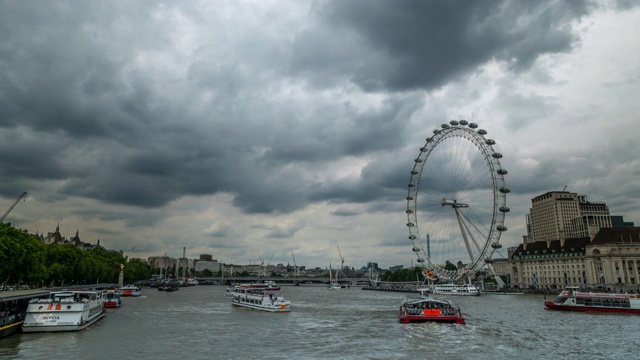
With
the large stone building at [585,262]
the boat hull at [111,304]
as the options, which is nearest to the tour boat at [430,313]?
the boat hull at [111,304]

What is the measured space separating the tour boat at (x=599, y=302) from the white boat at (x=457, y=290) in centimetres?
5781

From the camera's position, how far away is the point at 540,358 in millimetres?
36219

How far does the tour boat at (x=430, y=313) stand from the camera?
190 feet

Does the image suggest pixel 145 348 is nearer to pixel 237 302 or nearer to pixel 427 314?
pixel 427 314

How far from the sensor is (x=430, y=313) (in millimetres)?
58969

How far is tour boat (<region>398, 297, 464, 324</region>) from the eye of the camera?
57.9 m

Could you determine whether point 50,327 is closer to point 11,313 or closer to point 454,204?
point 11,313

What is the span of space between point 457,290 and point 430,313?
87536 mm

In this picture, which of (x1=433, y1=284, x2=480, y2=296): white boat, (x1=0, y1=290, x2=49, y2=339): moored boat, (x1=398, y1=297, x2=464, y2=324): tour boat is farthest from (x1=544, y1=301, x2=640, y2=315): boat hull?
(x1=0, y1=290, x2=49, y2=339): moored boat

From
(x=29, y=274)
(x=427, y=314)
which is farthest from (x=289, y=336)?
(x=29, y=274)

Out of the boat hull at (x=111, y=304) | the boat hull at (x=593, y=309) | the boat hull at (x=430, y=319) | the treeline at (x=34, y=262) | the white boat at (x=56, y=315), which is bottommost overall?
the boat hull at (x=593, y=309)

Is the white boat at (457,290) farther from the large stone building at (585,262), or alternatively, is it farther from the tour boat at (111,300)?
the tour boat at (111,300)

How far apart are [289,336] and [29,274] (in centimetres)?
5676

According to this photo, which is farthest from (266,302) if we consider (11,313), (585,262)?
(585,262)
